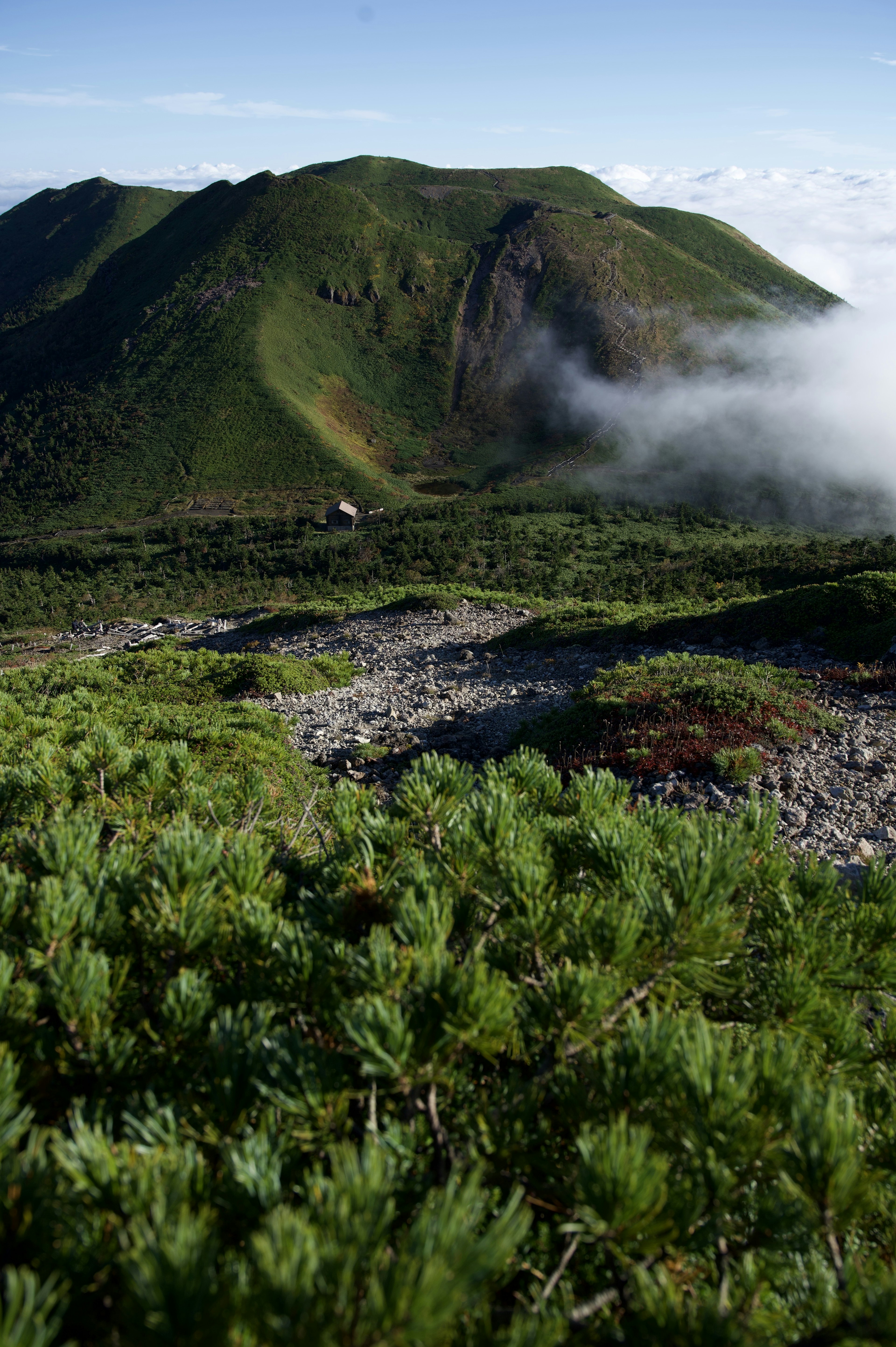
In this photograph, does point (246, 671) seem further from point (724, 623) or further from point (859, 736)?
point (859, 736)

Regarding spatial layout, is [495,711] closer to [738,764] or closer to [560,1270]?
[738,764]

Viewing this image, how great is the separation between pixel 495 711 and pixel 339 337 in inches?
3507

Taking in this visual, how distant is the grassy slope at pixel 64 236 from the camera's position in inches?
5266

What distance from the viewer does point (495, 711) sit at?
15578 mm

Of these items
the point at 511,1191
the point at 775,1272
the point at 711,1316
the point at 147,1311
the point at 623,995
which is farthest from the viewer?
the point at 623,995

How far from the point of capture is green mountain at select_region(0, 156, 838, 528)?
229 feet

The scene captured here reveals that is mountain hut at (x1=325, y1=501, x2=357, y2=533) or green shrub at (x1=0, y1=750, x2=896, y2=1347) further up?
mountain hut at (x1=325, y1=501, x2=357, y2=533)

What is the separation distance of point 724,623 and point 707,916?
1660cm

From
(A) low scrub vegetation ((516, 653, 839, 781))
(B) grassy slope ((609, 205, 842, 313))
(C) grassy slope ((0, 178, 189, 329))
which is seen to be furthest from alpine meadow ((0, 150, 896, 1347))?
(C) grassy slope ((0, 178, 189, 329))

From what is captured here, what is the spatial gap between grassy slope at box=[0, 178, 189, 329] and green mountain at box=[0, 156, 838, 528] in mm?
39170

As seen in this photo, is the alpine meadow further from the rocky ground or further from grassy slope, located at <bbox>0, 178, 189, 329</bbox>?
grassy slope, located at <bbox>0, 178, 189, 329</bbox>

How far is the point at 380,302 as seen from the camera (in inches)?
3789

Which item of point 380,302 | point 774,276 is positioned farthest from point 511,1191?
point 774,276

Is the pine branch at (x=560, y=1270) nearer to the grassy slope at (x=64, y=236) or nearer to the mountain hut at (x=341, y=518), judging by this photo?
the mountain hut at (x=341, y=518)
